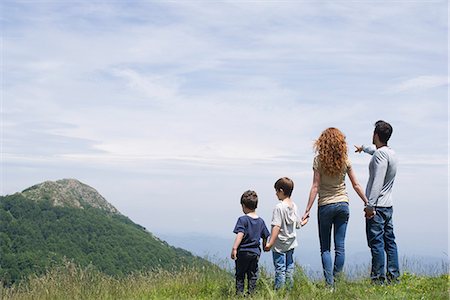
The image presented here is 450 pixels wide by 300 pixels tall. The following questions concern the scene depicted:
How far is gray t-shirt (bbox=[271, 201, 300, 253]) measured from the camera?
8.27m

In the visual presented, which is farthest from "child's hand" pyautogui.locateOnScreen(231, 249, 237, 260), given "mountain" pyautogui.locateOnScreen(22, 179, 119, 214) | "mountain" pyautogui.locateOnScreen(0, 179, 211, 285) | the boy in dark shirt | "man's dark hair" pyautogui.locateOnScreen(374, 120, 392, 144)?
"mountain" pyautogui.locateOnScreen(22, 179, 119, 214)

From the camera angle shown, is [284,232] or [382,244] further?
[382,244]

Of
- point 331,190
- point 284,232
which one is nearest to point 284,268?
point 284,232

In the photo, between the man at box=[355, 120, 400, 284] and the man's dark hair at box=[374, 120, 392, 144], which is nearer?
the man at box=[355, 120, 400, 284]

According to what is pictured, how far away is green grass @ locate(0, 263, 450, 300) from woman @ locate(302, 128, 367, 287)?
1.55 ft

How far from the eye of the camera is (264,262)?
915 centimetres

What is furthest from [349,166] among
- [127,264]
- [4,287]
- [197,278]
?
[127,264]

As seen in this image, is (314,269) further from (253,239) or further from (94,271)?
(94,271)

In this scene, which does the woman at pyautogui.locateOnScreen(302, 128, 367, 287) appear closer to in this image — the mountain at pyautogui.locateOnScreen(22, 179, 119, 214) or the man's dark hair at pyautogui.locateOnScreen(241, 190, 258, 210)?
the man's dark hair at pyautogui.locateOnScreen(241, 190, 258, 210)

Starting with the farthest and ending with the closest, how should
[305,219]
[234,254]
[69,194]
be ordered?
[69,194] < [305,219] < [234,254]

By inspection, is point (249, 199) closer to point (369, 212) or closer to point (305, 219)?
point (305, 219)

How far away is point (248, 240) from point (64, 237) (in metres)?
72.7

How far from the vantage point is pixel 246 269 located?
8219 millimetres

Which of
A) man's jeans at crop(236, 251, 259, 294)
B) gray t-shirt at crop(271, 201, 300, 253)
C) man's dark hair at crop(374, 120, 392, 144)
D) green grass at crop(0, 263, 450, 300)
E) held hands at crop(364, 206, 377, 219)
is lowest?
green grass at crop(0, 263, 450, 300)
